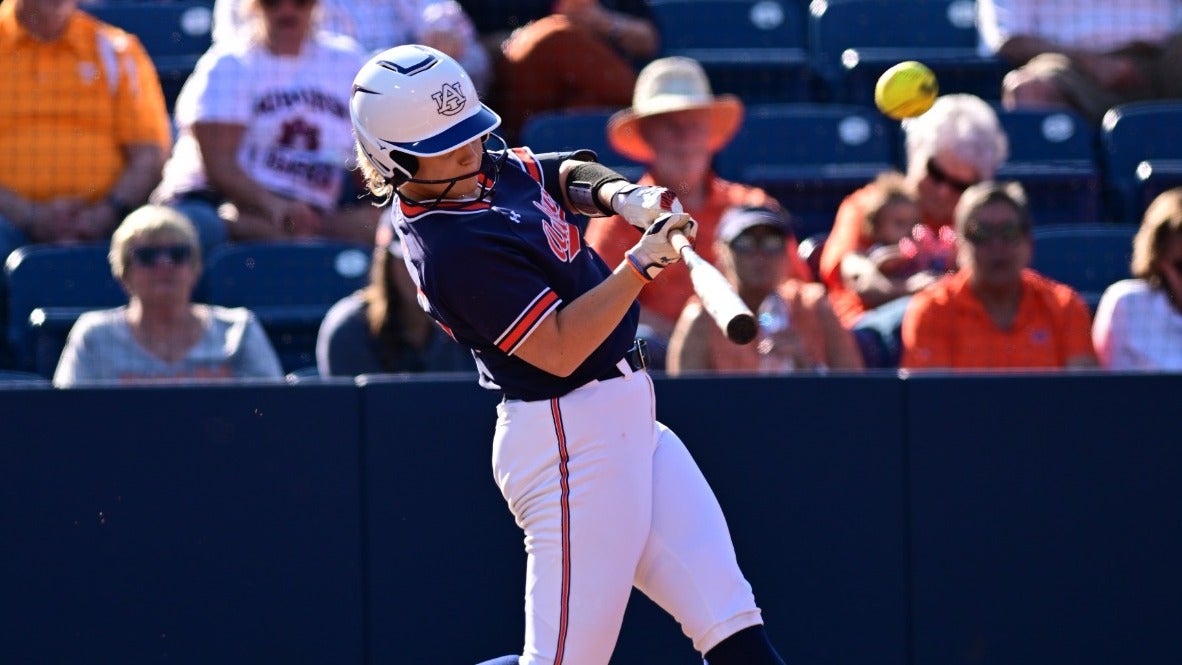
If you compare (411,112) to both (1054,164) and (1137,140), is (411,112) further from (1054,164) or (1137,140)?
(1137,140)

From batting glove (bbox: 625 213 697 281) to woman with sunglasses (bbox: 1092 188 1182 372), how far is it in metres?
2.69

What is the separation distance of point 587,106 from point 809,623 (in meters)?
2.92

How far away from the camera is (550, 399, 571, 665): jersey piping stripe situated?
10.9 ft

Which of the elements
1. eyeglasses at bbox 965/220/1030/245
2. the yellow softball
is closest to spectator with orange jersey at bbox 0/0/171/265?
eyeglasses at bbox 965/220/1030/245

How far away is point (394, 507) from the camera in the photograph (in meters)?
4.44

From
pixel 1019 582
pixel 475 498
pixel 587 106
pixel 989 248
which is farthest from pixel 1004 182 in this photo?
pixel 475 498

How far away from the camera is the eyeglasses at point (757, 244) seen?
16.9 ft

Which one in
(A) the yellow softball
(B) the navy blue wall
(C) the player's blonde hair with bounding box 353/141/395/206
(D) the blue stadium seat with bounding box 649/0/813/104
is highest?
(D) the blue stadium seat with bounding box 649/0/813/104

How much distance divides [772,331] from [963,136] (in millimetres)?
1307

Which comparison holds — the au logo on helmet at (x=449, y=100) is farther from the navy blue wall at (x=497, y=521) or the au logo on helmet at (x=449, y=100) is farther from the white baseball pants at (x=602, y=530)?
the navy blue wall at (x=497, y=521)

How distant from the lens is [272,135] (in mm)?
6098

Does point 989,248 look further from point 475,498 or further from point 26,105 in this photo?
point 26,105

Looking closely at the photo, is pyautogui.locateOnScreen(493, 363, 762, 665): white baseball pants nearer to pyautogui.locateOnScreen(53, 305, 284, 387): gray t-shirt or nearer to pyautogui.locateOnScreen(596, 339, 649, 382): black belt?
pyautogui.locateOnScreen(596, 339, 649, 382): black belt

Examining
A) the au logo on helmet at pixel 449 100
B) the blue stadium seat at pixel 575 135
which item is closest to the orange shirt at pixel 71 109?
the blue stadium seat at pixel 575 135
